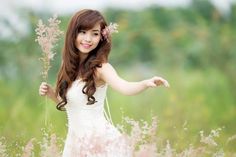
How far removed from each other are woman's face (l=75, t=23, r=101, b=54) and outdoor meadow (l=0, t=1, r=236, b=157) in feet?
6.65

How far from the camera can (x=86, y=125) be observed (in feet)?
11.8

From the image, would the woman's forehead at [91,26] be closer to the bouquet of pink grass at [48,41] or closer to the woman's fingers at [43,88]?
the bouquet of pink grass at [48,41]

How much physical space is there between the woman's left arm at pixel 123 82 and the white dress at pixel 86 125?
0.09m

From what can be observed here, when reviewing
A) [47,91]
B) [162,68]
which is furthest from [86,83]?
[162,68]

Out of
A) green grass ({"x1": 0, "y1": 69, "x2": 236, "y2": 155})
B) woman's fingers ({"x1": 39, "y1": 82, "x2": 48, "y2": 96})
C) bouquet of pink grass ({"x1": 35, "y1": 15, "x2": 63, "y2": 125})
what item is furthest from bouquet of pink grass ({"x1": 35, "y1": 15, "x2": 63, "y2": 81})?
green grass ({"x1": 0, "y1": 69, "x2": 236, "y2": 155})

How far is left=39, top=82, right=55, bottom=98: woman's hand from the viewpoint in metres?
3.67

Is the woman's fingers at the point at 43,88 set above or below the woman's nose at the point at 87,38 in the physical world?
below

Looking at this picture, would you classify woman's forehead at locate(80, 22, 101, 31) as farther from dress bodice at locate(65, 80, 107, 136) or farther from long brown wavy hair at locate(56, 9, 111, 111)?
dress bodice at locate(65, 80, 107, 136)

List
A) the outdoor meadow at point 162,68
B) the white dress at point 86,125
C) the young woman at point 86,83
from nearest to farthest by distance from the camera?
the white dress at point 86,125 → the young woman at point 86,83 → the outdoor meadow at point 162,68

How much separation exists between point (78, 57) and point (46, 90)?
21cm

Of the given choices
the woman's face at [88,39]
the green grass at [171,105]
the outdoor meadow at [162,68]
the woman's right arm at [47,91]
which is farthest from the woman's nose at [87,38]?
the green grass at [171,105]

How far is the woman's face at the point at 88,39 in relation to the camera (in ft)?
12.0

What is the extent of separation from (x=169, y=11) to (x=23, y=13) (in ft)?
7.04

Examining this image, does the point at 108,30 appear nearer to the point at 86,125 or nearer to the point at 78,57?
the point at 78,57
